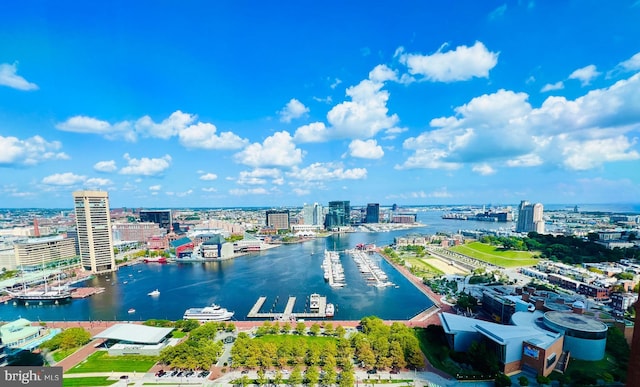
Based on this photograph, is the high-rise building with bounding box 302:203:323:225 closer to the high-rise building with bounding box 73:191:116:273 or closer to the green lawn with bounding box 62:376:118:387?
the high-rise building with bounding box 73:191:116:273

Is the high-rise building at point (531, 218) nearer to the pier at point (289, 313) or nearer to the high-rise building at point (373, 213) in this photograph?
the high-rise building at point (373, 213)

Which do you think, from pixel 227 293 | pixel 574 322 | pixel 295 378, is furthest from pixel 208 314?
pixel 574 322

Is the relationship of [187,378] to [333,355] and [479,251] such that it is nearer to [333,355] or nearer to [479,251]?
[333,355]

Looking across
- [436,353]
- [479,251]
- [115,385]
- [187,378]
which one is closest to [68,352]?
A: [115,385]

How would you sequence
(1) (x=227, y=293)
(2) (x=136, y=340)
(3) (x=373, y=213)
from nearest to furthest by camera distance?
(2) (x=136, y=340) → (1) (x=227, y=293) → (3) (x=373, y=213)

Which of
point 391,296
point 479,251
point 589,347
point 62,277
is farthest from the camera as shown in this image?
point 479,251

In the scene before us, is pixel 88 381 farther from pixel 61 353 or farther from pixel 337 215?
pixel 337 215

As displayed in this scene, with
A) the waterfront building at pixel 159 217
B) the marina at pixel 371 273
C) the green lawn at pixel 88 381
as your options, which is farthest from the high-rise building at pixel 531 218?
the waterfront building at pixel 159 217
